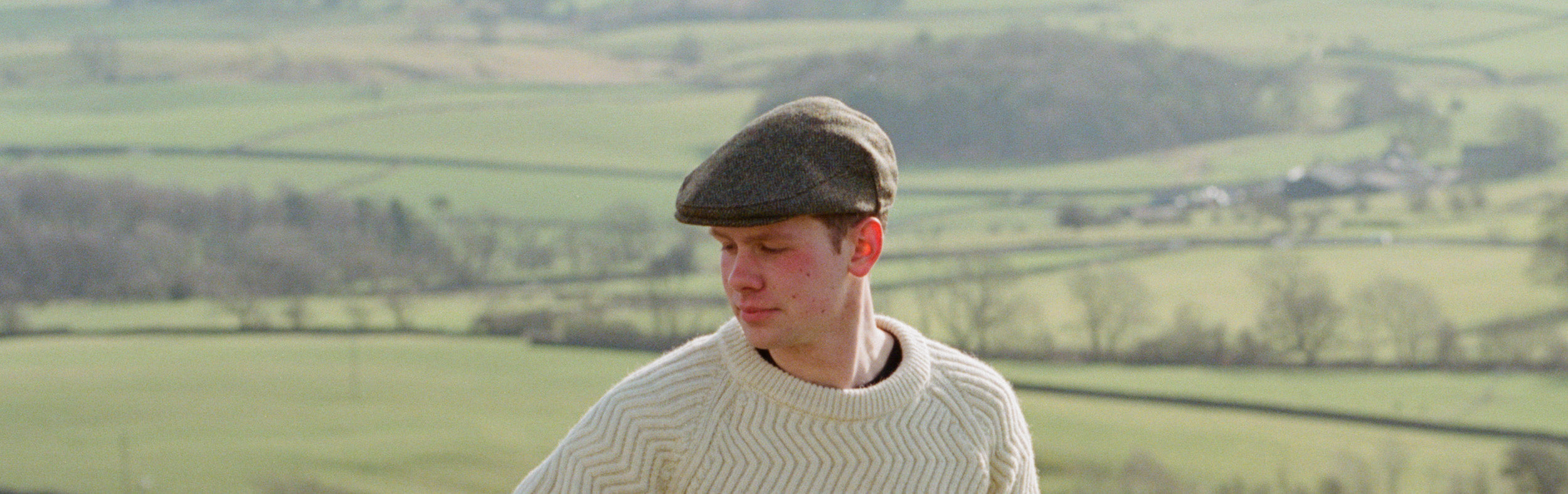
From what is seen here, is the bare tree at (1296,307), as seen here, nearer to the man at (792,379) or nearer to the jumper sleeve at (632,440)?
the man at (792,379)

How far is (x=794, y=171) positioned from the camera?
3.29m

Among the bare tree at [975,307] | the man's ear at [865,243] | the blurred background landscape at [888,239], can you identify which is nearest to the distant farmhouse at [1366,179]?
the blurred background landscape at [888,239]

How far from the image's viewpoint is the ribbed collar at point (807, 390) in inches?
138

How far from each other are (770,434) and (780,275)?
366 millimetres

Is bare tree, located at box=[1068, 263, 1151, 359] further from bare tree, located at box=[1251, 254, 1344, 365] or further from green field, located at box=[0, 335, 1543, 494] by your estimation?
bare tree, located at box=[1251, 254, 1344, 365]

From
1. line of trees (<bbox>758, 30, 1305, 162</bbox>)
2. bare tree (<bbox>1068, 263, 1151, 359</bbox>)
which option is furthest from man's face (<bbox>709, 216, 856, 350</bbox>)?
line of trees (<bbox>758, 30, 1305, 162</bbox>)

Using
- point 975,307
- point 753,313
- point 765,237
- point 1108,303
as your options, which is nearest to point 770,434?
point 753,313

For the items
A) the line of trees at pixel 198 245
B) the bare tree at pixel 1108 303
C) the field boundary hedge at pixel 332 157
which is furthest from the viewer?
the field boundary hedge at pixel 332 157

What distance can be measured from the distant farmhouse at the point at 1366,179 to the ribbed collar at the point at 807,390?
34946 millimetres

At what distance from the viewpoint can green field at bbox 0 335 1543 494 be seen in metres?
27.8

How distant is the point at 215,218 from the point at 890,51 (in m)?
16.3

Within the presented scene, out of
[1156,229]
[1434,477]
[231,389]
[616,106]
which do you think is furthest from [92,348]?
[1434,477]

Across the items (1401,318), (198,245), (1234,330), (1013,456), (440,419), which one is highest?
(1013,456)

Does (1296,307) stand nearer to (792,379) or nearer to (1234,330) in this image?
(1234,330)
